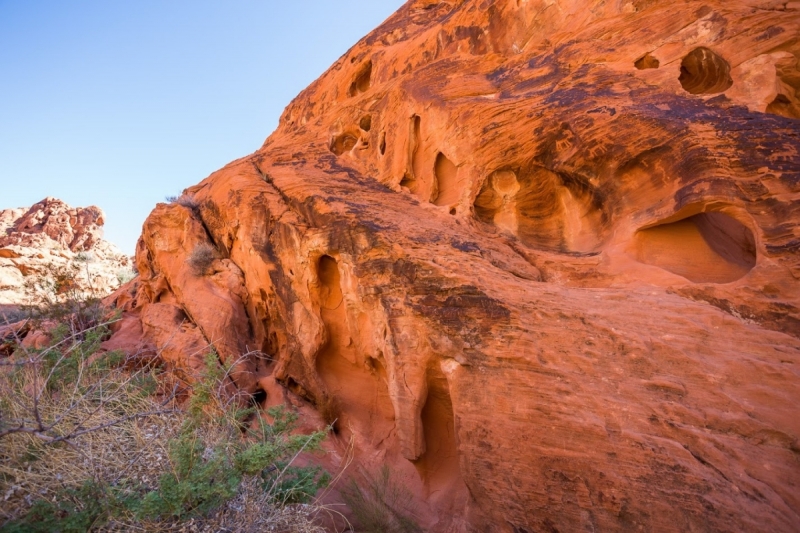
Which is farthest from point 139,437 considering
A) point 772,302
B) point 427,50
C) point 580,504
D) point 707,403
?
point 427,50

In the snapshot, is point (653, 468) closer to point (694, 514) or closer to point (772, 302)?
point (694, 514)

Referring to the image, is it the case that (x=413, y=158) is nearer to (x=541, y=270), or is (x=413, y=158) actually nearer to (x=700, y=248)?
(x=541, y=270)

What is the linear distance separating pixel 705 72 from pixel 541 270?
404cm

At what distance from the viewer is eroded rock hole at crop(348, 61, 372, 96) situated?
10562mm

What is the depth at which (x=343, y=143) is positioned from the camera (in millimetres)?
9438

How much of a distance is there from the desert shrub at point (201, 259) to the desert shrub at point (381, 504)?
17.7 feet

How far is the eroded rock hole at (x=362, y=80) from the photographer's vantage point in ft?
34.7

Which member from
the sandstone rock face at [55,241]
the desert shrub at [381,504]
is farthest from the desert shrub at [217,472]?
the sandstone rock face at [55,241]

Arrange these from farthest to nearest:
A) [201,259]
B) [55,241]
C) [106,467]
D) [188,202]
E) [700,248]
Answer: [55,241], [188,202], [201,259], [700,248], [106,467]

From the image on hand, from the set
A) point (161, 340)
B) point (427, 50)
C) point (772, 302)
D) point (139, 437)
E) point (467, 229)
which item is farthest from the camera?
point (427, 50)

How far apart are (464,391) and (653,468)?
5.91 feet

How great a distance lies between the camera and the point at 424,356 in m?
4.85

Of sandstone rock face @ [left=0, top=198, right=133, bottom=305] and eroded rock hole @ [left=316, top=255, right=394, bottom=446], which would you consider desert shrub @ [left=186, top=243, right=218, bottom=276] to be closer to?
eroded rock hole @ [left=316, top=255, right=394, bottom=446]

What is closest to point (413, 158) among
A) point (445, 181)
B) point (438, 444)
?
point (445, 181)
